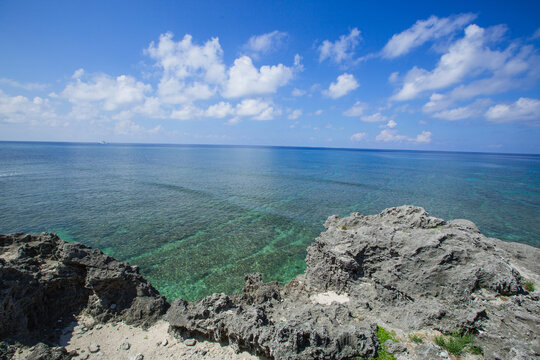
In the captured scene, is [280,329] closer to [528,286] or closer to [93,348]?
[93,348]

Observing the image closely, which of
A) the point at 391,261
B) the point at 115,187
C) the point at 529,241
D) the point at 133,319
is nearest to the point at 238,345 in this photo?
the point at 133,319

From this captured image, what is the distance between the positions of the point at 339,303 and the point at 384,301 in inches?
130

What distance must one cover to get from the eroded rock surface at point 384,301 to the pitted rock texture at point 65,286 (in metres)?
3.04

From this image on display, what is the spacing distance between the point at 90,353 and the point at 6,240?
30.5 feet

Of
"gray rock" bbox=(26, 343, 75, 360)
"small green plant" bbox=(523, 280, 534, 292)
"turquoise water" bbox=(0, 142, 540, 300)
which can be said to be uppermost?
"small green plant" bbox=(523, 280, 534, 292)

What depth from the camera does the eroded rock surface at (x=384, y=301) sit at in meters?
10.0

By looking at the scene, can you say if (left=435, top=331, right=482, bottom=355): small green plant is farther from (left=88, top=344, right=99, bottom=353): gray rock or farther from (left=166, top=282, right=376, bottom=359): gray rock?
(left=88, top=344, right=99, bottom=353): gray rock

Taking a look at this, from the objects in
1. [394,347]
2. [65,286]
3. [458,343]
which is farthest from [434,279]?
[65,286]

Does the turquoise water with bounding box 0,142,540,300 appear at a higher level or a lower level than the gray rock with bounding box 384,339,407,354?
lower

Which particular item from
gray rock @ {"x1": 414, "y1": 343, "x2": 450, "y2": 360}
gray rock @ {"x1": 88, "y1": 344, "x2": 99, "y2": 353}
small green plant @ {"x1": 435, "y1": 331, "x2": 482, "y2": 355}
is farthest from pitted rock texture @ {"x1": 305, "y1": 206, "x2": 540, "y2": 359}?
gray rock @ {"x1": 88, "y1": 344, "x2": 99, "y2": 353}

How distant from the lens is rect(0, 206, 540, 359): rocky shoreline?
1005 centimetres

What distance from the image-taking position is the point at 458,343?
9.93 metres

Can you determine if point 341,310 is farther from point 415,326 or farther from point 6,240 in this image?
point 6,240

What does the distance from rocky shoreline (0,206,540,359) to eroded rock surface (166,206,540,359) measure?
0.05 meters
